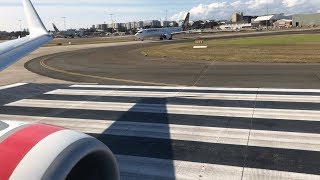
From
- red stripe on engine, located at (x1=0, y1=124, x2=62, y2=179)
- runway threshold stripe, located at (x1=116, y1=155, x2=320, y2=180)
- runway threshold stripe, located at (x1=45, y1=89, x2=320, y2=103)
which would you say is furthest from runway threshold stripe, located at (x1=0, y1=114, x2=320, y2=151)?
red stripe on engine, located at (x1=0, y1=124, x2=62, y2=179)

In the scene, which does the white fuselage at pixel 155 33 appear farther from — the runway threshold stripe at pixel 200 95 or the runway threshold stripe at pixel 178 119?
the runway threshold stripe at pixel 178 119

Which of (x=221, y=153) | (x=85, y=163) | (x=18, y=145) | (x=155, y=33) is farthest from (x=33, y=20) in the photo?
(x=155, y=33)

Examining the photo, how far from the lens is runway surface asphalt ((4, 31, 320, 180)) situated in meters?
8.45

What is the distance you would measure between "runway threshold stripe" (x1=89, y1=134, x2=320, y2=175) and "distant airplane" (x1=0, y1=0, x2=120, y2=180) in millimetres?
4980

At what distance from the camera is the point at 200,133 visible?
10859 mm

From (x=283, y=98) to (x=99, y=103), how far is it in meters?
7.97

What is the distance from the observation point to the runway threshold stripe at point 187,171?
308 inches

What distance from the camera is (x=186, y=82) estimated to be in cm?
2153

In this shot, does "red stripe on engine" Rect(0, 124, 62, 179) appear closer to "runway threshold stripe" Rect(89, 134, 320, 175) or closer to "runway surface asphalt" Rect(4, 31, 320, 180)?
"runway surface asphalt" Rect(4, 31, 320, 180)

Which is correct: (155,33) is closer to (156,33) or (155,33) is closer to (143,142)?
(156,33)

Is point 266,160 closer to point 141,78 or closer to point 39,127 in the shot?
point 39,127

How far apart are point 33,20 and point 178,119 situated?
8.36m

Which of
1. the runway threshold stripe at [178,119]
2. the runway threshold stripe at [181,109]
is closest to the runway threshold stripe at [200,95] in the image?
the runway threshold stripe at [181,109]

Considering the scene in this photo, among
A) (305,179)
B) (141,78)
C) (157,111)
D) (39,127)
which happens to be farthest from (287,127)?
(141,78)
